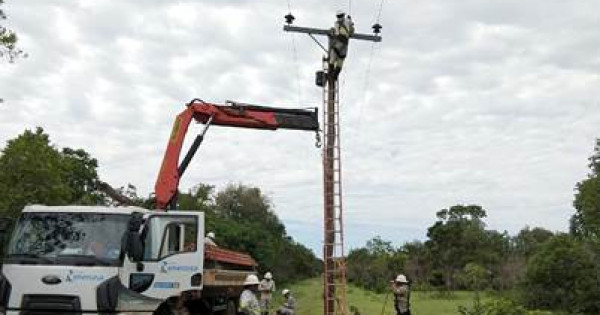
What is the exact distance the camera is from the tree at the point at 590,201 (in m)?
54.4

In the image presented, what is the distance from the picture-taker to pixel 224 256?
1666cm

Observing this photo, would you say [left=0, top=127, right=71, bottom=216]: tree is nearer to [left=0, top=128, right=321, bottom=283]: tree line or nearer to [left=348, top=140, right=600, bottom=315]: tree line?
[left=0, top=128, right=321, bottom=283]: tree line

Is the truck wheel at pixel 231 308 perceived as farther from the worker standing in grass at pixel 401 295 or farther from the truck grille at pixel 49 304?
the truck grille at pixel 49 304

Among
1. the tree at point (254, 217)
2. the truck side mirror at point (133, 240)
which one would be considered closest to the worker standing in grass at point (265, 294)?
the truck side mirror at point (133, 240)

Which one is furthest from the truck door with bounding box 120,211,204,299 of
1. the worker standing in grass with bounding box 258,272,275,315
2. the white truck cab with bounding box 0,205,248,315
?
the worker standing in grass with bounding box 258,272,275,315

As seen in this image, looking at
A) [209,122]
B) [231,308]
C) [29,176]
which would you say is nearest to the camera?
[209,122]

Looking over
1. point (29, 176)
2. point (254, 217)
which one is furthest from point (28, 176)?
point (254, 217)

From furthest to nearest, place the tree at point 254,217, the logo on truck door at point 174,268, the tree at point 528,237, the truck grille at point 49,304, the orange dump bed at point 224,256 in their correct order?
the tree at point 528,237 < the tree at point 254,217 < the orange dump bed at point 224,256 < the logo on truck door at point 174,268 < the truck grille at point 49,304

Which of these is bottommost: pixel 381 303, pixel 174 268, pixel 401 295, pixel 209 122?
pixel 401 295

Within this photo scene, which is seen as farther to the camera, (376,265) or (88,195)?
(376,265)

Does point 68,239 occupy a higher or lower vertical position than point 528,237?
lower

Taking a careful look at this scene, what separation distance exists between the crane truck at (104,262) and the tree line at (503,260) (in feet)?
75.6

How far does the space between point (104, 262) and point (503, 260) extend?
5792cm

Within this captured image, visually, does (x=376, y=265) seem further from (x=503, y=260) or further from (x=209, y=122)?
(x=209, y=122)
